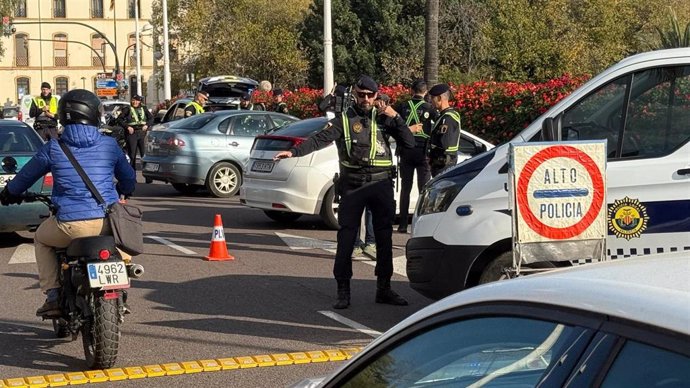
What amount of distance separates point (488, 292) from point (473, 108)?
18275 mm

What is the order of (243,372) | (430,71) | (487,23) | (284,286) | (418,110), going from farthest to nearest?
(487,23) < (430,71) < (418,110) < (284,286) < (243,372)

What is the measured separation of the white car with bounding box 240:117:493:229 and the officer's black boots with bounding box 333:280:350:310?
485cm

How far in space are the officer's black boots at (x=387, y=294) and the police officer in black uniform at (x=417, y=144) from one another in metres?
3.64

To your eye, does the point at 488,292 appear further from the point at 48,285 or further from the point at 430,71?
the point at 430,71

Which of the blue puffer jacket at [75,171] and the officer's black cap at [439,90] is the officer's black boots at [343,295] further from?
the officer's black cap at [439,90]

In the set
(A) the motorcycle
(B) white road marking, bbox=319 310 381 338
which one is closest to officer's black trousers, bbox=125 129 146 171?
(B) white road marking, bbox=319 310 381 338

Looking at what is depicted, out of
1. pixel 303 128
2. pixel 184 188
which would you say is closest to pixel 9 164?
pixel 303 128

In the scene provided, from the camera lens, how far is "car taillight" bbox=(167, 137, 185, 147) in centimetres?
1914

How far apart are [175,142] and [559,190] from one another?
1326 cm

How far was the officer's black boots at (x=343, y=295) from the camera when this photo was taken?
360 inches

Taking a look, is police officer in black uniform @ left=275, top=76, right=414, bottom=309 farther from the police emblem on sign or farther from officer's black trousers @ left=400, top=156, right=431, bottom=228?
officer's black trousers @ left=400, top=156, right=431, bottom=228

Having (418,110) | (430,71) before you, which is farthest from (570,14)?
(418,110)

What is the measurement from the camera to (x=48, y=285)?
295 inches

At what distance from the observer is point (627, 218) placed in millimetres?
7387
